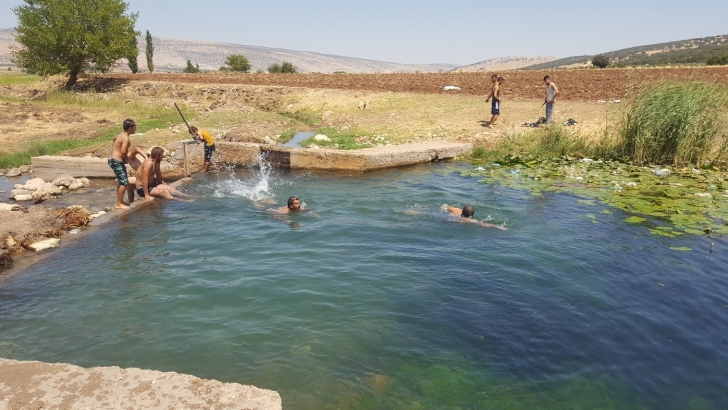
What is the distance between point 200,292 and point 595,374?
14.9ft

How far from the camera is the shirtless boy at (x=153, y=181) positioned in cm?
966

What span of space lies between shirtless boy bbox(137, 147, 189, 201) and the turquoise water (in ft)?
2.58

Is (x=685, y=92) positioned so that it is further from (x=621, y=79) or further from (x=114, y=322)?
(x=621, y=79)

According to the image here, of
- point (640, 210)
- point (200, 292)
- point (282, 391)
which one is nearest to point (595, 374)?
point (282, 391)

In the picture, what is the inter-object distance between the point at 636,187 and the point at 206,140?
406 inches

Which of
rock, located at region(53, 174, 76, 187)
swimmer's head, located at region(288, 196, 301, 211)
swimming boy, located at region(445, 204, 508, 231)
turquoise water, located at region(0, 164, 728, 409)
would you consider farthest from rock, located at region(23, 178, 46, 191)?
swimming boy, located at region(445, 204, 508, 231)

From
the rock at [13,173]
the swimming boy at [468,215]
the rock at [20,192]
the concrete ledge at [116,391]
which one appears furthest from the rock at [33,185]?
the swimming boy at [468,215]

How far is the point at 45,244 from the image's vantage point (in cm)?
741

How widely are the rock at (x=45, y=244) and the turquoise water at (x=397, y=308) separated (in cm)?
26

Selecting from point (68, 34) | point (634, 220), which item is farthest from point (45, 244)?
point (68, 34)

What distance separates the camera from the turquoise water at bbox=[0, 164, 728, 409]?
14.5 ft

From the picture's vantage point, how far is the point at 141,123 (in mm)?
19188

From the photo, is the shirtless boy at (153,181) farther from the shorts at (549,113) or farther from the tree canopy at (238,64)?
the tree canopy at (238,64)

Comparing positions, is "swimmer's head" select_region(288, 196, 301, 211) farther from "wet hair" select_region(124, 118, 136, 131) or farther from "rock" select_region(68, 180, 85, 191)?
"rock" select_region(68, 180, 85, 191)
